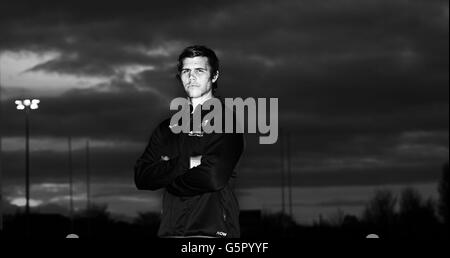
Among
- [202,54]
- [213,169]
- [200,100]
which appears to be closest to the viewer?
[213,169]

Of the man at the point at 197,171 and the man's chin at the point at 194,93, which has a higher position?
the man's chin at the point at 194,93

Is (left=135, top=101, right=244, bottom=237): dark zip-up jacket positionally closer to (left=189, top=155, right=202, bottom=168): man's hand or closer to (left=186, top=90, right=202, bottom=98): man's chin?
(left=189, top=155, right=202, bottom=168): man's hand

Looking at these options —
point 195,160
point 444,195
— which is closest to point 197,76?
point 195,160

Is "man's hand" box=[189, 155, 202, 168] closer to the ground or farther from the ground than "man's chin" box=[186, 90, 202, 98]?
closer to the ground

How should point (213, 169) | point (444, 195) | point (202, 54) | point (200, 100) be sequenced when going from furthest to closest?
1. point (444, 195)
2. point (200, 100)
3. point (202, 54)
4. point (213, 169)

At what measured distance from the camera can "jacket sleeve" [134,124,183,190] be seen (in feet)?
23.8

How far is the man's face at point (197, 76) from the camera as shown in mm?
7285

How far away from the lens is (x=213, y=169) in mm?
7066

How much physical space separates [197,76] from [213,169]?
0.82 metres

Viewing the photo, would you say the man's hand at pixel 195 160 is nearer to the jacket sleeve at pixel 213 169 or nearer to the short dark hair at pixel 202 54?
the jacket sleeve at pixel 213 169

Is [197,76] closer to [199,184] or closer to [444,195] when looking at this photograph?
[199,184]

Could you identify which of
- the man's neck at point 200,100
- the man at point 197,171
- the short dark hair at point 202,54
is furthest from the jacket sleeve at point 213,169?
the short dark hair at point 202,54

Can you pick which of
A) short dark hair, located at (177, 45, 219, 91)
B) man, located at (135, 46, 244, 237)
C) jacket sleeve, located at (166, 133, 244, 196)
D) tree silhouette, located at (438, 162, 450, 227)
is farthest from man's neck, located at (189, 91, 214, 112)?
tree silhouette, located at (438, 162, 450, 227)
